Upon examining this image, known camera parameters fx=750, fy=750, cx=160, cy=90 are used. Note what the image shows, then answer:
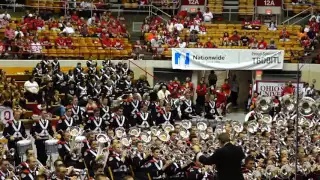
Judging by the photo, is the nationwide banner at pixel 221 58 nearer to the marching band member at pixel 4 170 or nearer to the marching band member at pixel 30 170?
the marching band member at pixel 30 170

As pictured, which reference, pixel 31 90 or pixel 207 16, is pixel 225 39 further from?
pixel 31 90

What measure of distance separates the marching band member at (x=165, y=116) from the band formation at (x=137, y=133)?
0.02 m

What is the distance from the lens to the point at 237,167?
757 cm

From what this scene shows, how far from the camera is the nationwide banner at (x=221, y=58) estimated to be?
71.4 ft

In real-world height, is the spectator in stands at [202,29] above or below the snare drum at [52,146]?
above

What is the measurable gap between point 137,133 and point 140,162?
1.83 m

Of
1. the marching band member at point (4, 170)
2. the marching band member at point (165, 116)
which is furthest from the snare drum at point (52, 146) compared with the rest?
the marching band member at point (165, 116)

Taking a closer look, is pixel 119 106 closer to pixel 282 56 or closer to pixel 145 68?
pixel 145 68

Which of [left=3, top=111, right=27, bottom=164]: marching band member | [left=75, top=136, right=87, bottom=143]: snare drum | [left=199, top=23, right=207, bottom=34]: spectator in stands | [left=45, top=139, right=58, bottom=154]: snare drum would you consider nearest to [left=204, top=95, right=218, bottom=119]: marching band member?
[left=199, top=23, right=207, bottom=34]: spectator in stands

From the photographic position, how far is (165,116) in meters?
17.4

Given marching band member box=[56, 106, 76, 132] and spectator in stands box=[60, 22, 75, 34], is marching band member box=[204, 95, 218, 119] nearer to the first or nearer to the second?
marching band member box=[56, 106, 76, 132]

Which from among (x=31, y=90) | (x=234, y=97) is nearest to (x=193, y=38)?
(x=234, y=97)

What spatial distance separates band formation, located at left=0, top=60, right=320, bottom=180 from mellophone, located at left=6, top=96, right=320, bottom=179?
0.06 ft

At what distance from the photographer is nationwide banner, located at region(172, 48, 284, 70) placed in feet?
71.4
